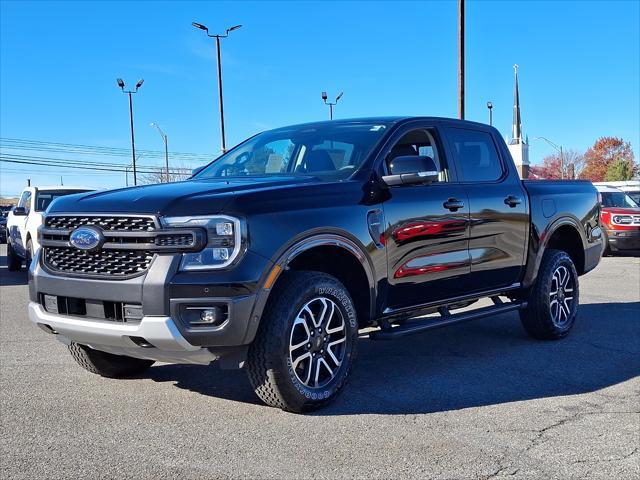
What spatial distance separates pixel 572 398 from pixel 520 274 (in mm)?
1794

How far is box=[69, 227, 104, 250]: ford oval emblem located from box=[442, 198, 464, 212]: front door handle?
8.55 ft

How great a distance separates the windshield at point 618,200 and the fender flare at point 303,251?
1436 centimetres

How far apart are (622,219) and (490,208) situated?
39.2 ft

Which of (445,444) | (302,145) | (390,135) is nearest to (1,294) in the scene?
(302,145)

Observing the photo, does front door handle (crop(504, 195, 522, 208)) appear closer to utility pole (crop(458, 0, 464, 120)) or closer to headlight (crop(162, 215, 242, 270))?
headlight (crop(162, 215, 242, 270))

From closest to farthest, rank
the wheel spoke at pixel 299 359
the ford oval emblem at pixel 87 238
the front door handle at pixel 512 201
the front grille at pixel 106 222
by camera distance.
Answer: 1. the front grille at pixel 106 222
2. the ford oval emblem at pixel 87 238
3. the wheel spoke at pixel 299 359
4. the front door handle at pixel 512 201

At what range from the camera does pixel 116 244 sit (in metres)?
4.07

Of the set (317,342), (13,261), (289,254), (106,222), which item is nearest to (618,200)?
(13,261)

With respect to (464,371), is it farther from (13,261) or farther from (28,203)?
(13,261)

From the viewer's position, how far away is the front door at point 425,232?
16.4 feet

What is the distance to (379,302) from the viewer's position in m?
4.92

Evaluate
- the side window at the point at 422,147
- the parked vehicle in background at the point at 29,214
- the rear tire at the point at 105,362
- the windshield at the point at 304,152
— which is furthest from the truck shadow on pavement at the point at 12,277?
the side window at the point at 422,147

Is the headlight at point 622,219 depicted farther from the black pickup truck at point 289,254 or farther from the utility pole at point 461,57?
the black pickup truck at point 289,254

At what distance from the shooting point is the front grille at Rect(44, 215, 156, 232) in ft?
13.1
